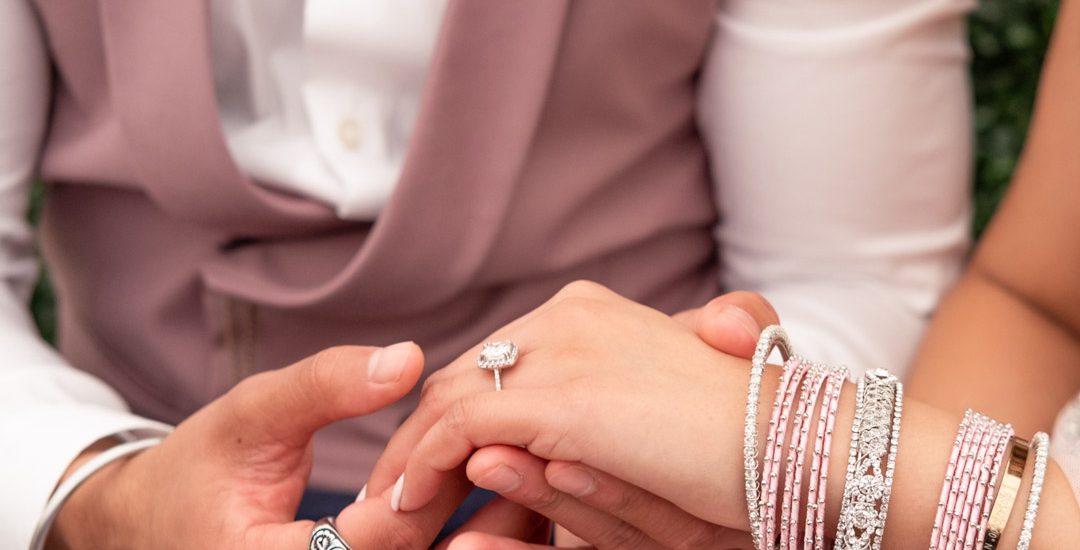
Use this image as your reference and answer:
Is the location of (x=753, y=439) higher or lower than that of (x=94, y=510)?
higher

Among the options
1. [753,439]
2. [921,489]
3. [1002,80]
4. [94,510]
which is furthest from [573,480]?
[1002,80]

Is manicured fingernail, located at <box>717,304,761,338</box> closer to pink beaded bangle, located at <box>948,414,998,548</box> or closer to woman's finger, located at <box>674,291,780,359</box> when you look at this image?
woman's finger, located at <box>674,291,780,359</box>

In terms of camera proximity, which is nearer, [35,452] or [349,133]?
[35,452]

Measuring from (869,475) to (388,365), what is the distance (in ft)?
1.26

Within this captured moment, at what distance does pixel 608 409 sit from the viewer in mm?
833

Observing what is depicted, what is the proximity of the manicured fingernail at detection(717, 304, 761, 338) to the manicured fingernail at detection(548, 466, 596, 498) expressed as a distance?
184 mm

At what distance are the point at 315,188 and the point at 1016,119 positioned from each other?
3.41 feet

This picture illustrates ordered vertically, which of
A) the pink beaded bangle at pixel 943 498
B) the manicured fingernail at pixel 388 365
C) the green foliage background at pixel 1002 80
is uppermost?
the green foliage background at pixel 1002 80

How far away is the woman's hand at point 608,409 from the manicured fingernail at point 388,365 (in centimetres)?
5

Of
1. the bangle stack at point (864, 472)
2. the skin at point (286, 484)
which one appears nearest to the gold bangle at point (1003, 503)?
the bangle stack at point (864, 472)

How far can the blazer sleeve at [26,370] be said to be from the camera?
101 centimetres

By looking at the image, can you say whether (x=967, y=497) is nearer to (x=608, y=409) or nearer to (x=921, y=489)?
(x=921, y=489)

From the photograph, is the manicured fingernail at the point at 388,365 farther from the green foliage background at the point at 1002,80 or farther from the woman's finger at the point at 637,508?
the green foliage background at the point at 1002,80

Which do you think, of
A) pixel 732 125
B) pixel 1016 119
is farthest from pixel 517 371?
pixel 1016 119
